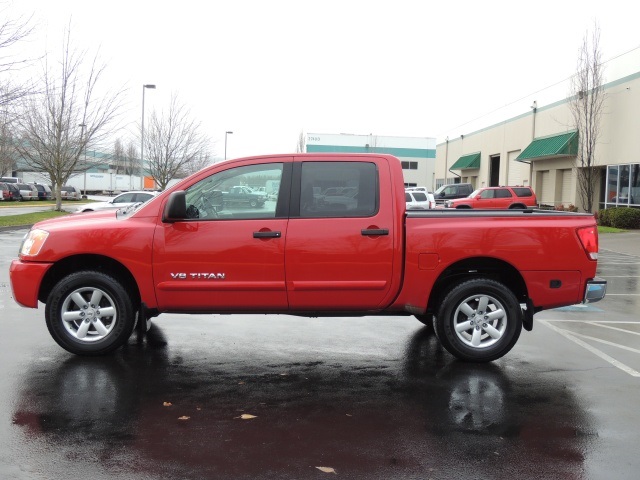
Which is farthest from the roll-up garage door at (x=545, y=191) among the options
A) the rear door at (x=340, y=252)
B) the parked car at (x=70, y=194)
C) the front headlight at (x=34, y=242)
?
the parked car at (x=70, y=194)

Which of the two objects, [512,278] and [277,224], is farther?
[512,278]

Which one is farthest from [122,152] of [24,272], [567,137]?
[24,272]

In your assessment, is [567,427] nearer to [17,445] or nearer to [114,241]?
[17,445]

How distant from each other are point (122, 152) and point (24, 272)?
8707 centimetres

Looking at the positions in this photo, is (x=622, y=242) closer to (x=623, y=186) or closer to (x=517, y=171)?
(x=623, y=186)

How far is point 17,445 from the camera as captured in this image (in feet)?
13.9

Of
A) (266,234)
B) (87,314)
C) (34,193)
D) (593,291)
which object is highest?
(34,193)

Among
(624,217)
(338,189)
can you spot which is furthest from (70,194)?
(338,189)

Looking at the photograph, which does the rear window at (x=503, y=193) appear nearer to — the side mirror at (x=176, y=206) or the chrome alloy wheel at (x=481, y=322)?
the chrome alloy wheel at (x=481, y=322)

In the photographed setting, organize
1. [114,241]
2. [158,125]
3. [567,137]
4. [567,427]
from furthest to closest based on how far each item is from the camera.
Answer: [158,125] < [567,137] < [114,241] < [567,427]

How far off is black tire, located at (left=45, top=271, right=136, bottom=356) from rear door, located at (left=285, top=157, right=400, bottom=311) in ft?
5.39

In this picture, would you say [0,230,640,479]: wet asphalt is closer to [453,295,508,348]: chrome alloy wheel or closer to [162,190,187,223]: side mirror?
[453,295,508,348]: chrome alloy wheel

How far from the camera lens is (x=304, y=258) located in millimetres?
6230

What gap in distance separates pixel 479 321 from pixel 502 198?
96.8 feet
